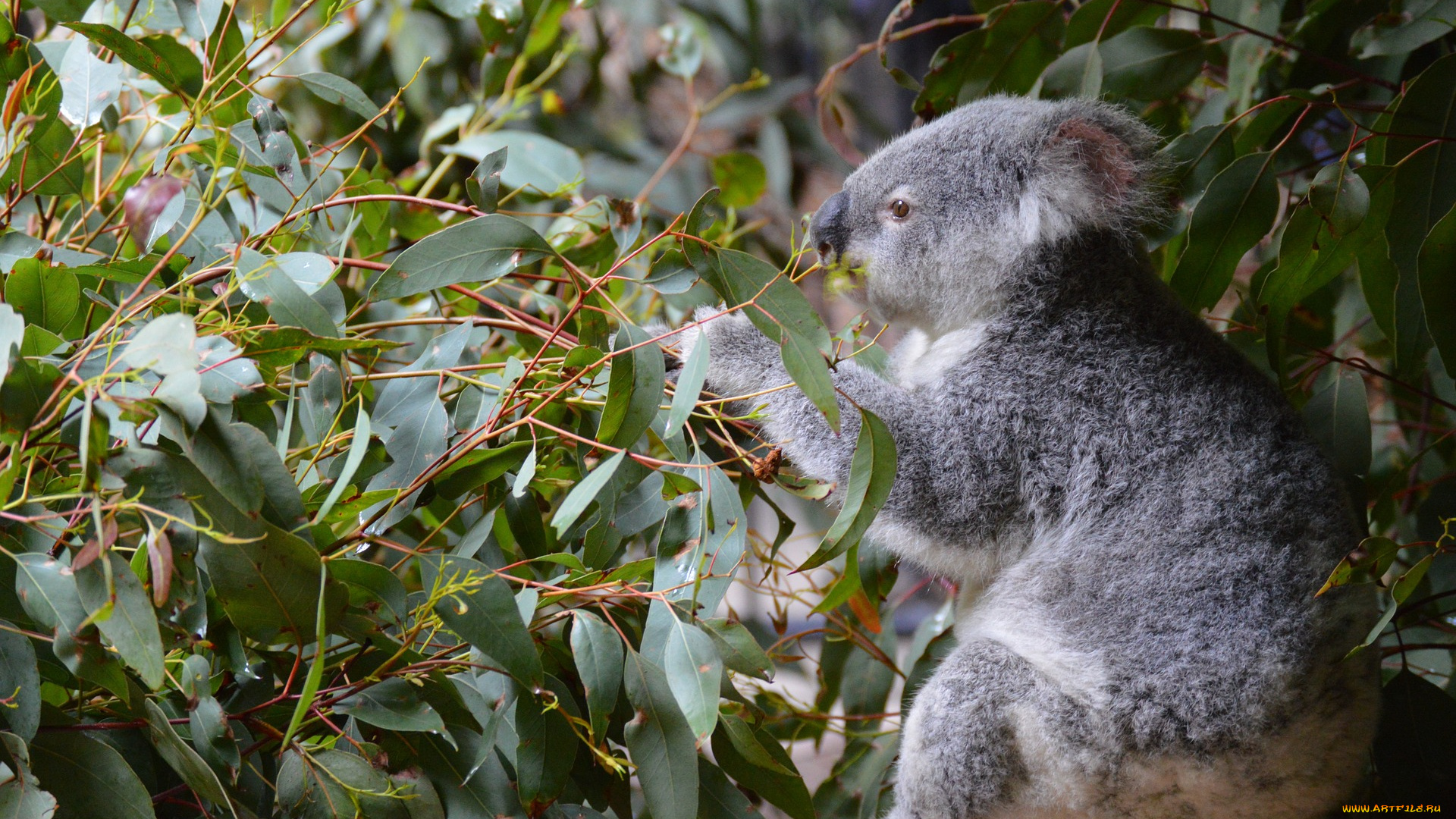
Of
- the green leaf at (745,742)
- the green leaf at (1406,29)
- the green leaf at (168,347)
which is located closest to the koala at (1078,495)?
the green leaf at (745,742)

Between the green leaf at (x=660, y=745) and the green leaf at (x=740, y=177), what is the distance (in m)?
1.37

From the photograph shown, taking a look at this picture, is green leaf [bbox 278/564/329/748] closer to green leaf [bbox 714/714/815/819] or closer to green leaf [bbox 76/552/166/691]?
green leaf [bbox 76/552/166/691]

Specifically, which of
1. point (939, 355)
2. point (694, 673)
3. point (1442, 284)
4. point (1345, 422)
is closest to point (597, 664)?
point (694, 673)

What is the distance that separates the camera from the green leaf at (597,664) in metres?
0.98

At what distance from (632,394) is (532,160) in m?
1.21

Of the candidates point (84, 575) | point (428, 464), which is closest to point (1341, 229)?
point (428, 464)

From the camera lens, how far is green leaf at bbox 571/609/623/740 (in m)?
0.98

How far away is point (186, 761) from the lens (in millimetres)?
845

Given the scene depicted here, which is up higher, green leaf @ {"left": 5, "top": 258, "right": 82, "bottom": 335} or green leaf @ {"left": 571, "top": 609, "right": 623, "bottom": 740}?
green leaf @ {"left": 5, "top": 258, "right": 82, "bottom": 335}

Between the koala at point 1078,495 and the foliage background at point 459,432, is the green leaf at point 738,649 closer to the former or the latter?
the foliage background at point 459,432

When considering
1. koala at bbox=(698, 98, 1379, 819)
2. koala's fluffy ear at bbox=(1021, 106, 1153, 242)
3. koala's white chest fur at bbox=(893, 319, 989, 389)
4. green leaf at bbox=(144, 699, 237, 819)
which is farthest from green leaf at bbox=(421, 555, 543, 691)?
koala's fluffy ear at bbox=(1021, 106, 1153, 242)

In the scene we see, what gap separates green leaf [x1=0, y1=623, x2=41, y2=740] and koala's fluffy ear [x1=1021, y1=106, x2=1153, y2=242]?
141cm

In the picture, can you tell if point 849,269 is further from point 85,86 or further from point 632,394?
point 85,86

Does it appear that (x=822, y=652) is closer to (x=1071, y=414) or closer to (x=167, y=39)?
(x=1071, y=414)
